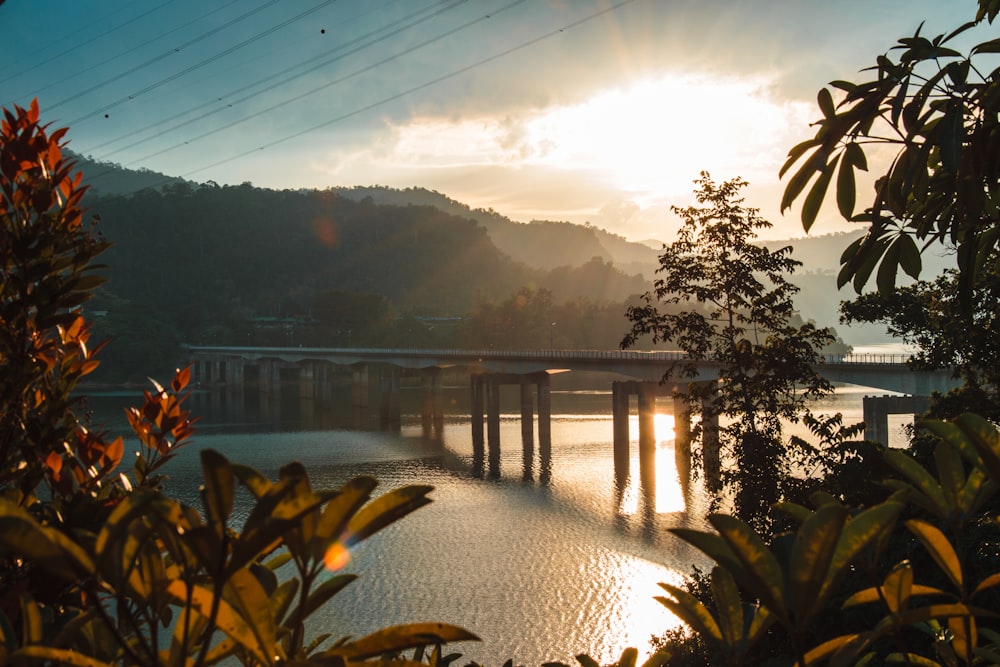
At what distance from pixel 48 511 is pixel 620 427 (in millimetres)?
44828

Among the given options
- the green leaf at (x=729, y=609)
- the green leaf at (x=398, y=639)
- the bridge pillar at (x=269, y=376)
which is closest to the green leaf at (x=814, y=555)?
the green leaf at (x=729, y=609)

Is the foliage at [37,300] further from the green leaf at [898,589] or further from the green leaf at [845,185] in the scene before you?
the green leaf at [845,185]

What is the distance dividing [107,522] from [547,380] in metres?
53.1

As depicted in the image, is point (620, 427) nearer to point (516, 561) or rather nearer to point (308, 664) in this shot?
point (516, 561)

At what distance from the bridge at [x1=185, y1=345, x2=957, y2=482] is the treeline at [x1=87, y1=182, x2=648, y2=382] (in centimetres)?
2073

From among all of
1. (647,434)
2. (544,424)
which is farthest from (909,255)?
(544,424)

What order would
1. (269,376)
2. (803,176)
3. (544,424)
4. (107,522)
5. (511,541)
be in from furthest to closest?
(269,376) < (544,424) < (511,541) < (803,176) < (107,522)

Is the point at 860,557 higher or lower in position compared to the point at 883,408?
higher

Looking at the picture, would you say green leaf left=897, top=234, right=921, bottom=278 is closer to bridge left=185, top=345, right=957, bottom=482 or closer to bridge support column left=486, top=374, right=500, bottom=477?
bridge left=185, top=345, right=957, bottom=482

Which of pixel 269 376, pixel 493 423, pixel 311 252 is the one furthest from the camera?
pixel 311 252

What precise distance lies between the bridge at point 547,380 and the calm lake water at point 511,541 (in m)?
1.73

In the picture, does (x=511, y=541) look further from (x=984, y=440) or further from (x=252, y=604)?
(x=252, y=604)

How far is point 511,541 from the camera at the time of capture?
26.0 metres

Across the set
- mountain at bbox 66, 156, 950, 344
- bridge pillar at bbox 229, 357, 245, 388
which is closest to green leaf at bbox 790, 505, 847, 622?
bridge pillar at bbox 229, 357, 245, 388
